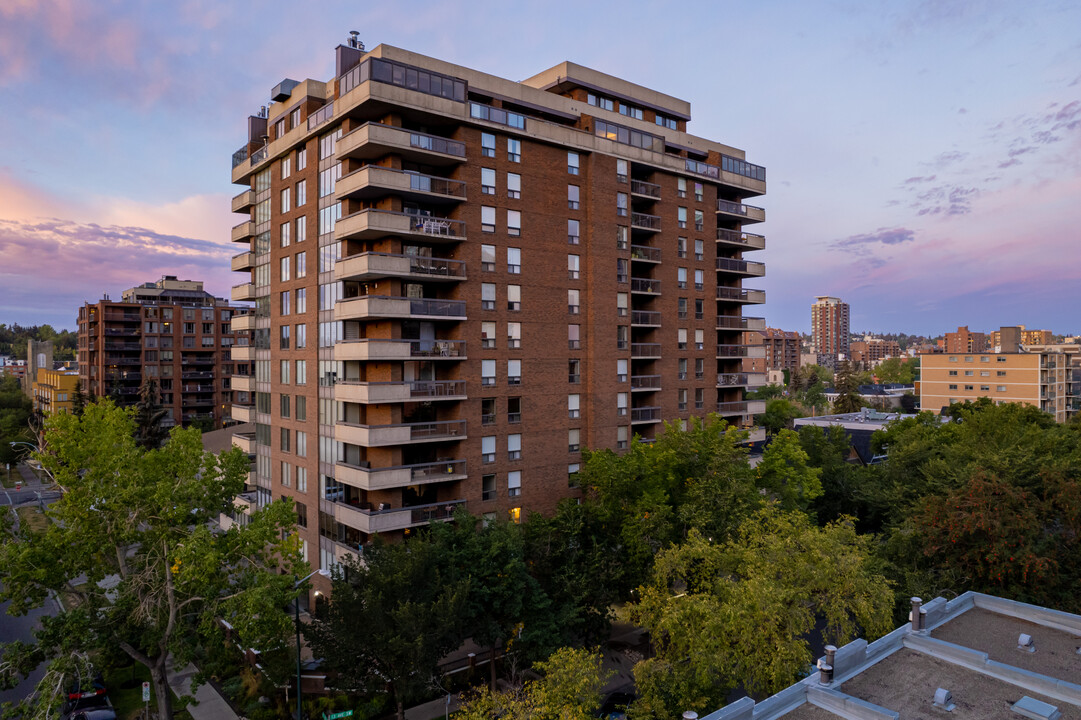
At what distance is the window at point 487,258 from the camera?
40.3 metres

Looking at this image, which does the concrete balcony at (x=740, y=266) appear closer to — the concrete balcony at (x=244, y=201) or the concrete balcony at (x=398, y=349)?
the concrete balcony at (x=398, y=349)

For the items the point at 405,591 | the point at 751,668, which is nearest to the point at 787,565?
the point at 751,668

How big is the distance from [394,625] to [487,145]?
2952 centimetres

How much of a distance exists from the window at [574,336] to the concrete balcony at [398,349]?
352 inches

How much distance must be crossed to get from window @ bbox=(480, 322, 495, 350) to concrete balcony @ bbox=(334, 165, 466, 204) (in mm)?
8207

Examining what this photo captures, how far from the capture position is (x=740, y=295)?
57.9m

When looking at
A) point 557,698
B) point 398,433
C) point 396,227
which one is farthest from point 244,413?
point 557,698

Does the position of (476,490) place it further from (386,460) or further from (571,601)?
(571,601)

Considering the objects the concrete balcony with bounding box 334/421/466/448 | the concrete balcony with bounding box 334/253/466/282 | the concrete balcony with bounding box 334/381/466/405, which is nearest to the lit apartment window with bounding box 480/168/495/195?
the concrete balcony with bounding box 334/253/466/282

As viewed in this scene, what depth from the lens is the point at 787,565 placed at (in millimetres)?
26562

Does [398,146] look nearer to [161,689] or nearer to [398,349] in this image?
[398,349]

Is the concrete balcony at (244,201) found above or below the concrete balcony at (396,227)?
above

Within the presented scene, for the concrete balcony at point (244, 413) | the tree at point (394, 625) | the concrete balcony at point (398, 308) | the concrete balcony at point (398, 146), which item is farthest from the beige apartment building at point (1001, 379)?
the concrete balcony at point (244, 413)

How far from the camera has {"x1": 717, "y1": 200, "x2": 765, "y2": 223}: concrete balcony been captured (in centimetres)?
5638
